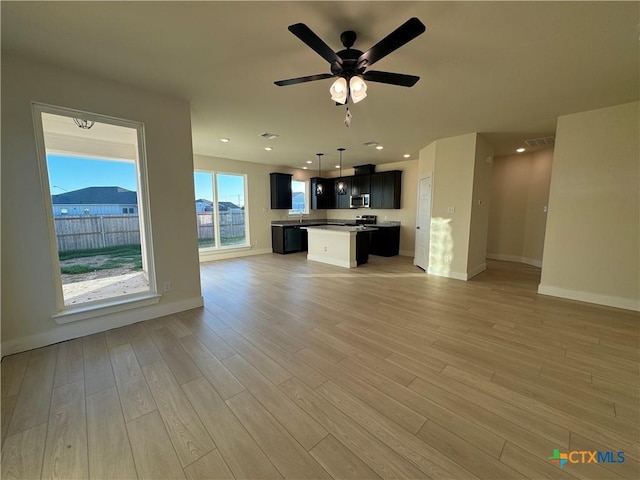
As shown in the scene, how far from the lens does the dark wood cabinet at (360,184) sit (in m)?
7.44

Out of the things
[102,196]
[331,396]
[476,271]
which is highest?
[102,196]

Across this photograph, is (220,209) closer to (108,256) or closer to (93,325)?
(108,256)

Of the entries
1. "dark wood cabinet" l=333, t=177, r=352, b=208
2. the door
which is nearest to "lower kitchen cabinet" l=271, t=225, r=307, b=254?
"dark wood cabinet" l=333, t=177, r=352, b=208

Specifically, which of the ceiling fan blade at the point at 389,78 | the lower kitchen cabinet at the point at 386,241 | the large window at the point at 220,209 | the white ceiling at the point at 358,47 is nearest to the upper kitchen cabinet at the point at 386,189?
the lower kitchen cabinet at the point at 386,241

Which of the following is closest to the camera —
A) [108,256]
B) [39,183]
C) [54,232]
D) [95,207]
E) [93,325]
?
[39,183]

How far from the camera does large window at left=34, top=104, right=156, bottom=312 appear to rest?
257cm

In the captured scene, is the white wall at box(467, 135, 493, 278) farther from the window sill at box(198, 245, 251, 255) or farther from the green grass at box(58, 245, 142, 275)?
the window sill at box(198, 245, 251, 255)

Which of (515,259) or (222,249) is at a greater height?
(222,249)

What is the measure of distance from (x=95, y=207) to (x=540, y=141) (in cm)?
718

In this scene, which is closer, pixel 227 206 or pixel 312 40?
pixel 312 40

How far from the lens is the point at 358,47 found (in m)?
2.10

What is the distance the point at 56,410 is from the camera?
167 centimetres

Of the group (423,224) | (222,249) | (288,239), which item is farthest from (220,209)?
(423,224)

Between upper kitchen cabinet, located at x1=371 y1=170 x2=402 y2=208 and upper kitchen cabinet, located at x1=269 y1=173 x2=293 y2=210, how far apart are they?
2.56 meters
